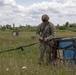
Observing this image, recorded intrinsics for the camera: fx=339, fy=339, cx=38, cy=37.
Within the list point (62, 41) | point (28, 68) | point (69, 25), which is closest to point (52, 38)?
point (62, 41)

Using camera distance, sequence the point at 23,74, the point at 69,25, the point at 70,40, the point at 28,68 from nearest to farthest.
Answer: the point at 23,74 < the point at 28,68 < the point at 70,40 < the point at 69,25

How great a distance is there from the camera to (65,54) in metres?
10.2

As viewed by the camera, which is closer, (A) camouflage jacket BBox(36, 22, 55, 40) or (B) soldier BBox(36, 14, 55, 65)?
(B) soldier BBox(36, 14, 55, 65)

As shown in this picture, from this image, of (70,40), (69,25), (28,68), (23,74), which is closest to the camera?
(23,74)

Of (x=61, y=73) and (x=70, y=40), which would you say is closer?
(x=61, y=73)

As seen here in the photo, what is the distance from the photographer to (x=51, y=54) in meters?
10.6

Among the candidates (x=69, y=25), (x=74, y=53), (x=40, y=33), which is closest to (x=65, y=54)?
(x=74, y=53)

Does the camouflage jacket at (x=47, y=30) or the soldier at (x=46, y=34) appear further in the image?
the camouflage jacket at (x=47, y=30)

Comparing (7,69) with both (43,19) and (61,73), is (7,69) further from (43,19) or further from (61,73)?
(43,19)

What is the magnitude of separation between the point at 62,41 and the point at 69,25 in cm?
7534

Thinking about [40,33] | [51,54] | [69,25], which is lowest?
[69,25]

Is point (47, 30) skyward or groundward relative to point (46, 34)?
skyward

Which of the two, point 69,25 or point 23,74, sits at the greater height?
point 23,74

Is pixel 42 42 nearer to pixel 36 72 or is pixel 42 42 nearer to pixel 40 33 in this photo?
pixel 40 33
